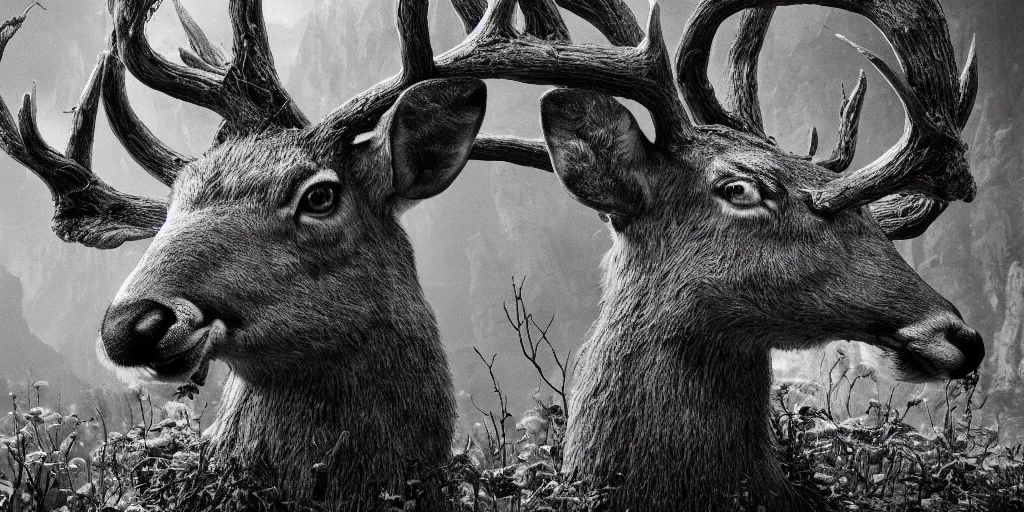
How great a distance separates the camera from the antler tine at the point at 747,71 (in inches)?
104

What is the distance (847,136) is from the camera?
2723mm

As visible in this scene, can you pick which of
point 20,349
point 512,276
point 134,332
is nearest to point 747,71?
point 512,276

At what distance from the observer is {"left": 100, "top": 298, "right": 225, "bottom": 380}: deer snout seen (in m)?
1.60

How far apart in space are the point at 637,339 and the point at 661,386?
15 centimetres

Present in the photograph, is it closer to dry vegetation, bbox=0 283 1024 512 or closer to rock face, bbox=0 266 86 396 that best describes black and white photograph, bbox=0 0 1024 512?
dry vegetation, bbox=0 283 1024 512

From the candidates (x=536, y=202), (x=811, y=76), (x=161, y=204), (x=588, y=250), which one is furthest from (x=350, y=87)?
(x=161, y=204)

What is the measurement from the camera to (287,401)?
199cm

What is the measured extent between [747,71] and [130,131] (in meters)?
1.99

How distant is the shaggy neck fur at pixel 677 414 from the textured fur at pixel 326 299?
47 centimetres

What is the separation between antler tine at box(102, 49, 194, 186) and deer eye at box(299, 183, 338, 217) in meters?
0.50

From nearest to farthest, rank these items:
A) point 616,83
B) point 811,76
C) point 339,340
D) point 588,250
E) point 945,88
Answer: point 339,340 → point 945,88 → point 616,83 → point 811,76 → point 588,250

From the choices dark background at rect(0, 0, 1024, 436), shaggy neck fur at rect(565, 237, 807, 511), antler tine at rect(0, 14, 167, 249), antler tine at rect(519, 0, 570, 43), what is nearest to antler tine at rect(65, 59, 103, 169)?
antler tine at rect(0, 14, 167, 249)

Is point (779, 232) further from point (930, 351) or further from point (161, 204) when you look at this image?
point (161, 204)

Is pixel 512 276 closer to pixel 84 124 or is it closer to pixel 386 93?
pixel 386 93
